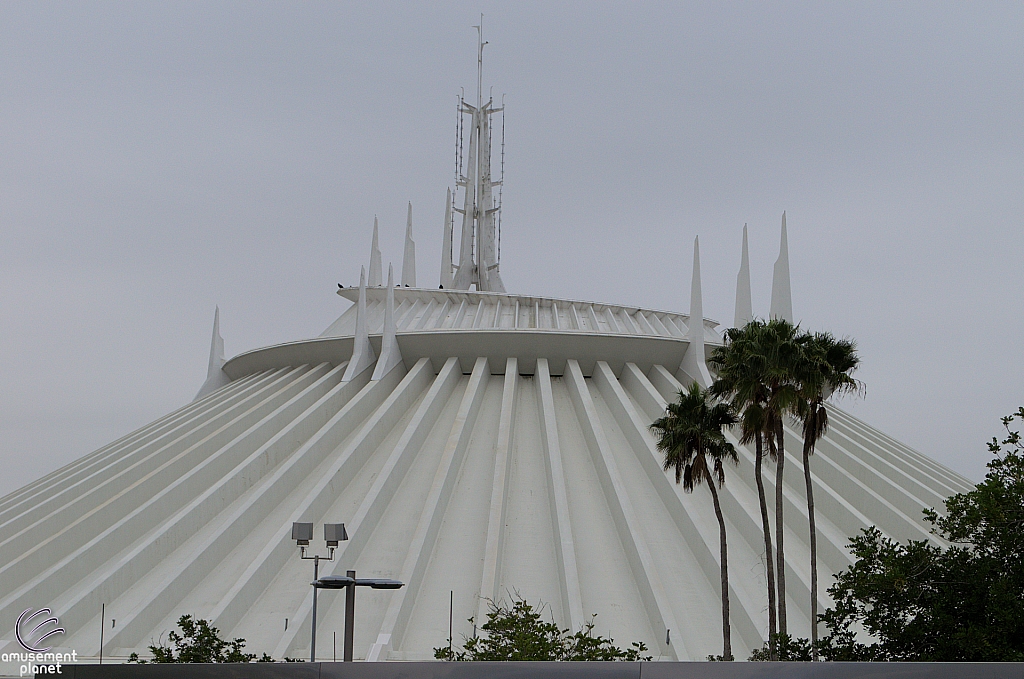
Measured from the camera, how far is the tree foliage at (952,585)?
15578mm

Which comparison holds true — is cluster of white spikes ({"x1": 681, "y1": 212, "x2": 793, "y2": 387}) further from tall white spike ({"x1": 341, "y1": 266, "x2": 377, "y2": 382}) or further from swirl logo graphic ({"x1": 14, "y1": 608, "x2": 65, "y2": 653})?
swirl logo graphic ({"x1": 14, "y1": 608, "x2": 65, "y2": 653})

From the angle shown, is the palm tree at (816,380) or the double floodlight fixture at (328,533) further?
the palm tree at (816,380)

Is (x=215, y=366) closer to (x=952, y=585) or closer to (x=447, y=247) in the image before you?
(x=447, y=247)

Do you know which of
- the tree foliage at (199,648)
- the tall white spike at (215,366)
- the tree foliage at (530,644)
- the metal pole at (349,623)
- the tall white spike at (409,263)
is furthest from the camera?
the tall white spike at (409,263)

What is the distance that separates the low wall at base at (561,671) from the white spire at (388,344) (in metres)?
19.3

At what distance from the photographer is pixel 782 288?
33.2 metres

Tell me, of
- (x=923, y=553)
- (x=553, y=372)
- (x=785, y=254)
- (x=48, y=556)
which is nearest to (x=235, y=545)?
(x=48, y=556)

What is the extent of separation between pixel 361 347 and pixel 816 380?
50.3ft

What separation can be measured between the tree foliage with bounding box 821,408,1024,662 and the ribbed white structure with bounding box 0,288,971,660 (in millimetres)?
2704

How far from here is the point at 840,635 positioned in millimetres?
17188

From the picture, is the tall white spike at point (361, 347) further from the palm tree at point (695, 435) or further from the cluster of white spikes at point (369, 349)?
the palm tree at point (695, 435)

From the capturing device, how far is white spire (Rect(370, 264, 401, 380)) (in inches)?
1168

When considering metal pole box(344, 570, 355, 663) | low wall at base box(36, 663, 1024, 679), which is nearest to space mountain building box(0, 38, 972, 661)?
metal pole box(344, 570, 355, 663)

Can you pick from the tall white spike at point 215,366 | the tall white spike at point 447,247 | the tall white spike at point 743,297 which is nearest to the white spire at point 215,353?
the tall white spike at point 215,366
